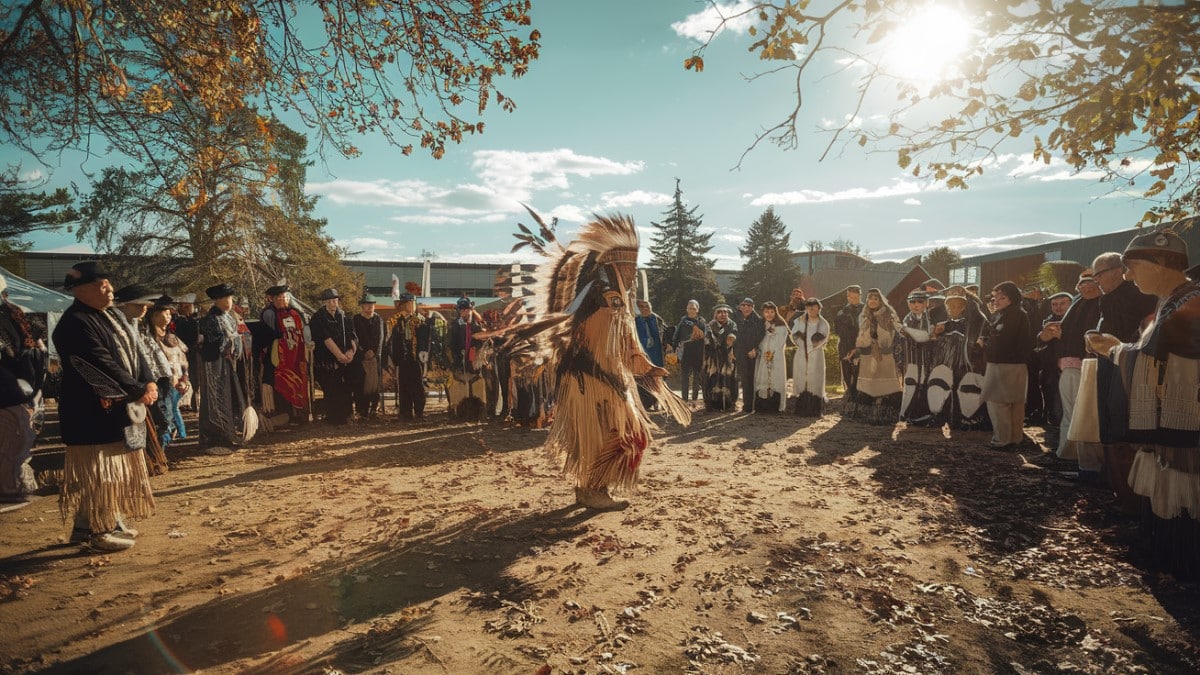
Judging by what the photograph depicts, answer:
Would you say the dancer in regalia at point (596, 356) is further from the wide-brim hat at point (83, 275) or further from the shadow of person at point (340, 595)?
the wide-brim hat at point (83, 275)

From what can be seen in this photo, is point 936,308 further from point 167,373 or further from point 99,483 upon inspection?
point 167,373

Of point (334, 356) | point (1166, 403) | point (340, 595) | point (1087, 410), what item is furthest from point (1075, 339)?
point (334, 356)

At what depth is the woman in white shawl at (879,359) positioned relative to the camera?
9.98 meters

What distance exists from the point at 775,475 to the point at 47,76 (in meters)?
8.00

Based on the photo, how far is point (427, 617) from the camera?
3.27m

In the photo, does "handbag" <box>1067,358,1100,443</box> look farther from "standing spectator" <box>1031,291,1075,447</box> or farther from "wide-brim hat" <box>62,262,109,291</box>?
"wide-brim hat" <box>62,262,109,291</box>

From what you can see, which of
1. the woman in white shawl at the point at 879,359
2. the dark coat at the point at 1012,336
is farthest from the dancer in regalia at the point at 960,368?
the dark coat at the point at 1012,336

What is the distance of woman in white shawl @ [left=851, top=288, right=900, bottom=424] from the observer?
9977mm

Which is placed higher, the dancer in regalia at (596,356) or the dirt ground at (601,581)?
the dancer in regalia at (596,356)

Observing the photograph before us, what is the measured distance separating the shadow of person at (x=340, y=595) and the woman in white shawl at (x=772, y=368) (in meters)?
7.38

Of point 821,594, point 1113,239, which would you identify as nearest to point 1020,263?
point 1113,239

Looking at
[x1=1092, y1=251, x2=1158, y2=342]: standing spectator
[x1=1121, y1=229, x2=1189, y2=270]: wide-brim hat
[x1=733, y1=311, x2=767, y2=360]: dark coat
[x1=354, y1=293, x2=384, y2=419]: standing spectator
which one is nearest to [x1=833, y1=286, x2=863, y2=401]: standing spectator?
[x1=733, y1=311, x2=767, y2=360]: dark coat

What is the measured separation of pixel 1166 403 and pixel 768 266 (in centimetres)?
4160

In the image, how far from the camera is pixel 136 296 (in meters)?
5.58
